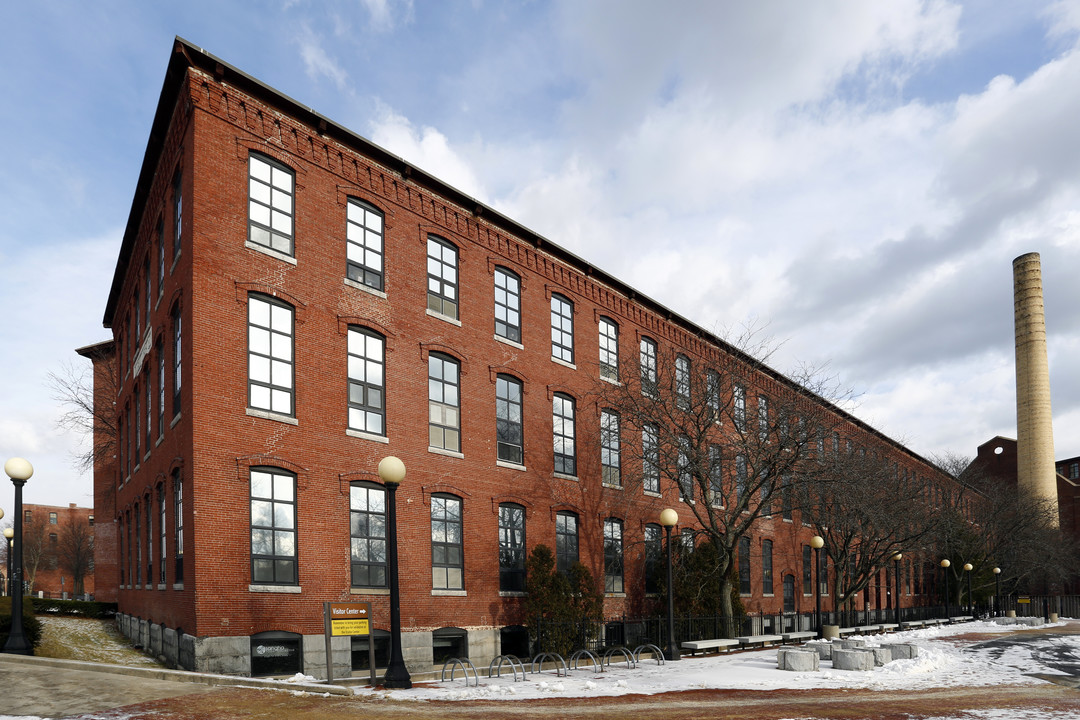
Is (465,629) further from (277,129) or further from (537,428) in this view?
(277,129)

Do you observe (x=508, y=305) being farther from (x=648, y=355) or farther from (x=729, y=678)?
(x=729, y=678)

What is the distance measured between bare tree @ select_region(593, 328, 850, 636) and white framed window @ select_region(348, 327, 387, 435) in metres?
9.90

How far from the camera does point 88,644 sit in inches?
926

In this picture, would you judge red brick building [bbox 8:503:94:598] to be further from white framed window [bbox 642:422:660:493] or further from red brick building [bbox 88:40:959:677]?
white framed window [bbox 642:422:660:493]

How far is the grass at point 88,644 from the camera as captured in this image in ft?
66.7

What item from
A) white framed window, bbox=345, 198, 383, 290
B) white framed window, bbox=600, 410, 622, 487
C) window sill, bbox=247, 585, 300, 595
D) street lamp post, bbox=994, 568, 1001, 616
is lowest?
street lamp post, bbox=994, 568, 1001, 616

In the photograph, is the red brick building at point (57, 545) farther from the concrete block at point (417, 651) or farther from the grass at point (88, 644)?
the concrete block at point (417, 651)

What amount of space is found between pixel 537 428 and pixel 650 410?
13.3 ft

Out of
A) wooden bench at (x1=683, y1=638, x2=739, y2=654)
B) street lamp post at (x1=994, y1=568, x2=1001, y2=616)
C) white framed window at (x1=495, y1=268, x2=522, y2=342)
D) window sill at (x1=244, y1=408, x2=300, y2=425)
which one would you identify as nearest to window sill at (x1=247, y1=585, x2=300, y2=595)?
window sill at (x1=244, y1=408, x2=300, y2=425)

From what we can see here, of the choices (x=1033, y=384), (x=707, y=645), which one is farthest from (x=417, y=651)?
(x=1033, y=384)

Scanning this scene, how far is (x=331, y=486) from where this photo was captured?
2047 centimetres

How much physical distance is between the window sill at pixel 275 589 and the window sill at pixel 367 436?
13.1ft

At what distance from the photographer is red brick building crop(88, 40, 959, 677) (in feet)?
61.0

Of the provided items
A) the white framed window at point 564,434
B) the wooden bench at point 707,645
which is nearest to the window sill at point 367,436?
the white framed window at point 564,434
